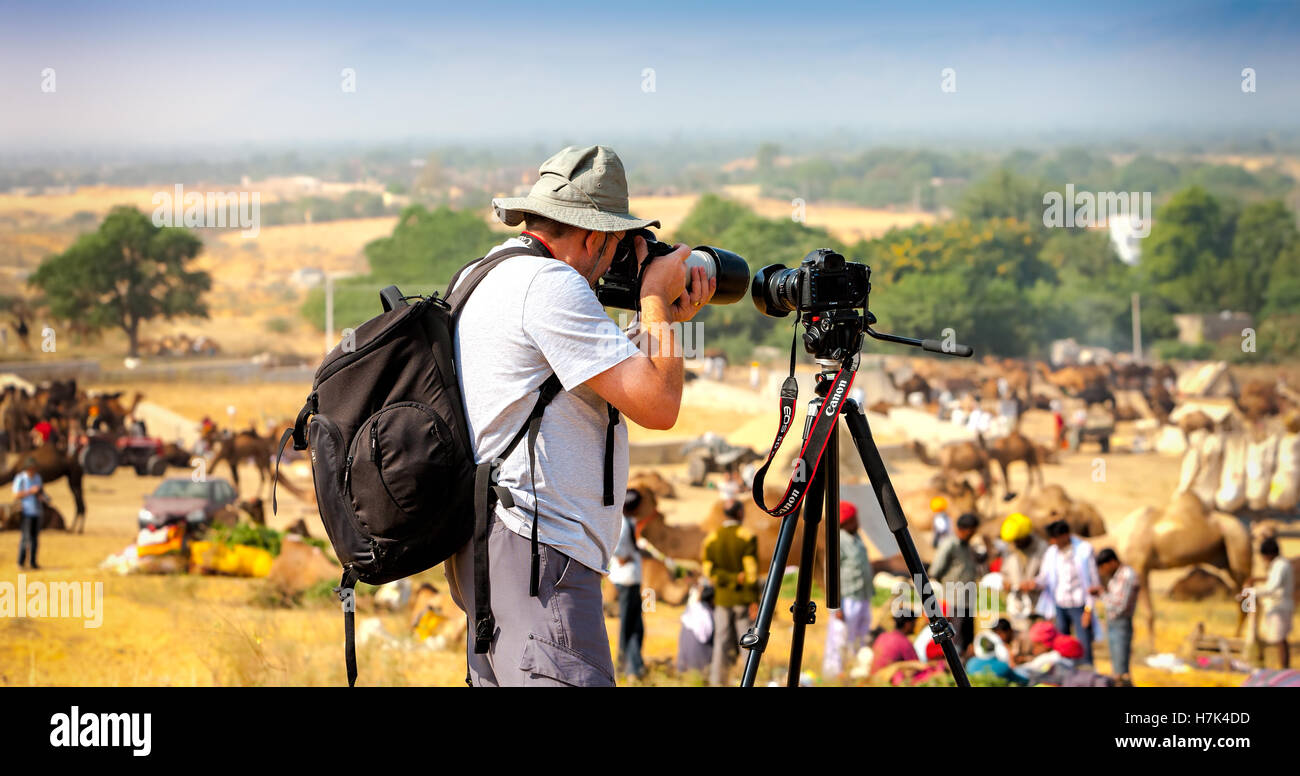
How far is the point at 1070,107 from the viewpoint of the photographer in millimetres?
58094

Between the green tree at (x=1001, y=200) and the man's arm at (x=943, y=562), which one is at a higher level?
the green tree at (x=1001, y=200)

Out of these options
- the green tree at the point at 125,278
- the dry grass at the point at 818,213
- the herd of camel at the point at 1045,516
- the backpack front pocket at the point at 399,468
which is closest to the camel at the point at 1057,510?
the herd of camel at the point at 1045,516

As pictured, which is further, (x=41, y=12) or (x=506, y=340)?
(x=41, y=12)

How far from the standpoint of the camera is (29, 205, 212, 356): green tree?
39.6 meters

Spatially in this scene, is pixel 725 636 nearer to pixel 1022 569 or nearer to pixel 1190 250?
pixel 1022 569

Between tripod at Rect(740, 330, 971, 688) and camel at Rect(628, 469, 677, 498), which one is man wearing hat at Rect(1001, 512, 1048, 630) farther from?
camel at Rect(628, 469, 677, 498)

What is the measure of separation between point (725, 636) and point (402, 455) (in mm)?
6142

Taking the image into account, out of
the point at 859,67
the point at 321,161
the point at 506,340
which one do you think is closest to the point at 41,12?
the point at 321,161

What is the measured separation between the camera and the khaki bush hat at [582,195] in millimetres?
2703

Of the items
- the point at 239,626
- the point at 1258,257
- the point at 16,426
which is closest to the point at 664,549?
the point at 239,626

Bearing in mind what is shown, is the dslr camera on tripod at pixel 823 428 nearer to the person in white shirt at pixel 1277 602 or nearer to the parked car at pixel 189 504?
the person in white shirt at pixel 1277 602

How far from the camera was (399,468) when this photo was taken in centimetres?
255

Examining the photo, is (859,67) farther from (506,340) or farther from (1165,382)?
(506,340)

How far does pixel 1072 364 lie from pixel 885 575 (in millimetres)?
25534
